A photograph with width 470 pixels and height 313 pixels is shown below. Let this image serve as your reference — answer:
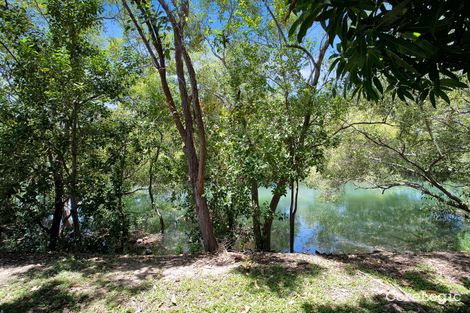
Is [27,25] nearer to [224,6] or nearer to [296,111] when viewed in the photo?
[224,6]

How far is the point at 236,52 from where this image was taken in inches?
251

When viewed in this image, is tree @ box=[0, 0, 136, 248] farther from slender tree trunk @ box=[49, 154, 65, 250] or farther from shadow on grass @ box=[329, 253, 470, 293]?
shadow on grass @ box=[329, 253, 470, 293]

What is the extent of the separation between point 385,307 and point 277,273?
1438mm

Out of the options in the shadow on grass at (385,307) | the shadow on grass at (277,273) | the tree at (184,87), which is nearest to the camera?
the shadow on grass at (385,307)

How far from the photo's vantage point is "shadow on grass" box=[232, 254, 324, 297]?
355 centimetres

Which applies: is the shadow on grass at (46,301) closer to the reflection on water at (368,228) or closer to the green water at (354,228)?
the green water at (354,228)

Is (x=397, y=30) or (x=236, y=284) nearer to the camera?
(x=397, y=30)

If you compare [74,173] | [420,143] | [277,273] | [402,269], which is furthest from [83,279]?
[420,143]

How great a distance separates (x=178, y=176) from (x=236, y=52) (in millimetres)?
4106

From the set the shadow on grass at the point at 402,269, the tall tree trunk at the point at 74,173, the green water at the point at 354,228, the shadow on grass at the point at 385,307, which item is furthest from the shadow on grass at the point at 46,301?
the green water at the point at 354,228

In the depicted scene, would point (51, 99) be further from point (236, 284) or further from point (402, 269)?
point (402, 269)

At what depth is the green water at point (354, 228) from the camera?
10336 mm

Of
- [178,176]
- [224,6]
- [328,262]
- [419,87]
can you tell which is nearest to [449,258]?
[328,262]

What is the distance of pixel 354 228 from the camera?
1307 centimetres
